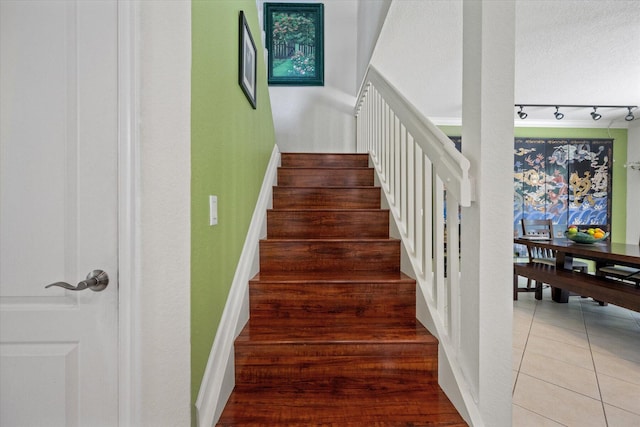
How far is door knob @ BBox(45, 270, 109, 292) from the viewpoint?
0.86m

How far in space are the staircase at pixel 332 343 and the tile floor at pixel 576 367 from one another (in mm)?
732

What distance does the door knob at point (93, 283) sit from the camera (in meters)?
0.86

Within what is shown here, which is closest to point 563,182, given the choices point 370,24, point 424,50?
point 424,50

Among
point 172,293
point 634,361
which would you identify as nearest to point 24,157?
point 172,293

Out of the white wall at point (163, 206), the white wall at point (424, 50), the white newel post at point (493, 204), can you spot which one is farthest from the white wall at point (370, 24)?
the white wall at point (163, 206)

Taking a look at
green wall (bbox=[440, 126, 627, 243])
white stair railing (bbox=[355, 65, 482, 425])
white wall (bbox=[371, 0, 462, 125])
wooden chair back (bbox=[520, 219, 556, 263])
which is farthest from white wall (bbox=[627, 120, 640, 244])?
white stair railing (bbox=[355, 65, 482, 425])

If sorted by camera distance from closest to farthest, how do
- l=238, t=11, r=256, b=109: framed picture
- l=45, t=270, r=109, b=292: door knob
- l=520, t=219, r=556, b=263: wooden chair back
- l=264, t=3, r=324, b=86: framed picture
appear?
1. l=45, t=270, r=109, b=292: door knob
2. l=238, t=11, r=256, b=109: framed picture
3. l=264, t=3, r=324, b=86: framed picture
4. l=520, t=219, r=556, b=263: wooden chair back

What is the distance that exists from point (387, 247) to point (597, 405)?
55.1 inches

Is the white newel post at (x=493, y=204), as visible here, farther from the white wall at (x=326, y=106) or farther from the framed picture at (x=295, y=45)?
the framed picture at (x=295, y=45)

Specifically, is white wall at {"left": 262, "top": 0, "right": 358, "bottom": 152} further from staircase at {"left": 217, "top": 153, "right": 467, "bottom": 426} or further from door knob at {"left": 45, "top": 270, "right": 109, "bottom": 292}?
door knob at {"left": 45, "top": 270, "right": 109, "bottom": 292}

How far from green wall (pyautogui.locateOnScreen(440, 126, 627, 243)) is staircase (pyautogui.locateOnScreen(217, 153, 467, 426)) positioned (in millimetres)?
4205

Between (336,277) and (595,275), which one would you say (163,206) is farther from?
(595,275)

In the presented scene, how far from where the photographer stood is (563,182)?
5.06 meters

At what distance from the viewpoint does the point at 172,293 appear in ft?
3.03
